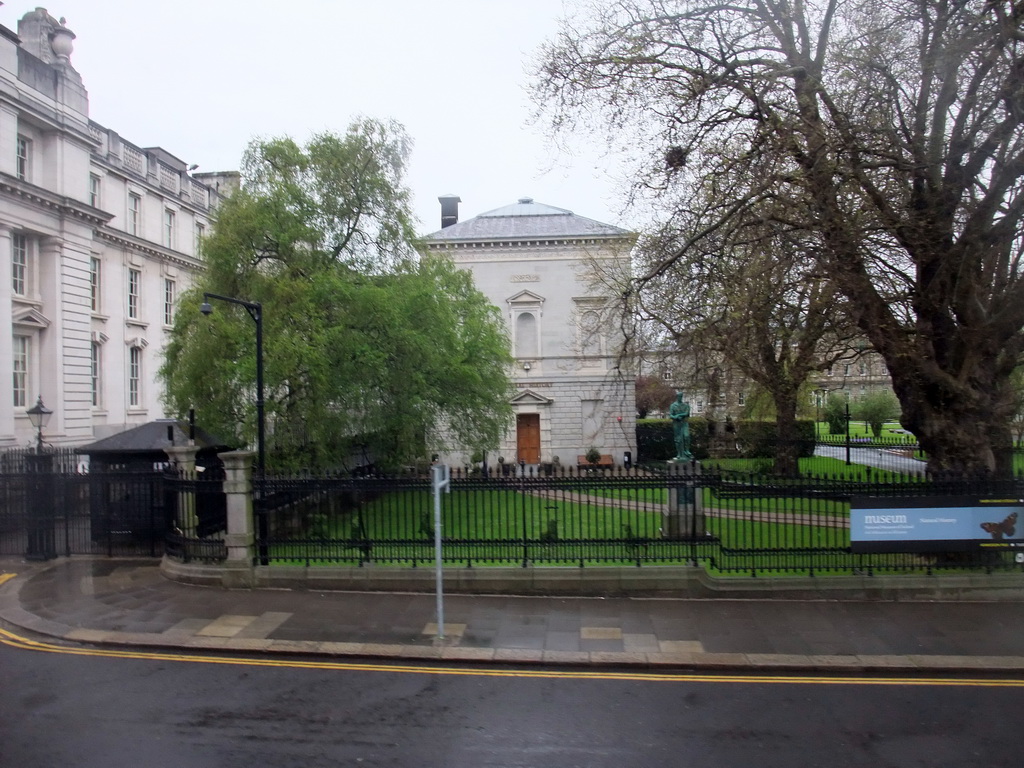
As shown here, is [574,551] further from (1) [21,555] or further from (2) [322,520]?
(1) [21,555]

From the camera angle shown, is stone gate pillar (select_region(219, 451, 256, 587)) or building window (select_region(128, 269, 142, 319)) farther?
building window (select_region(128, 269, 142, 319))

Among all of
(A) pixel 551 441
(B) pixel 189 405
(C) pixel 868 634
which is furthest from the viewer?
(A) pixel 551 441

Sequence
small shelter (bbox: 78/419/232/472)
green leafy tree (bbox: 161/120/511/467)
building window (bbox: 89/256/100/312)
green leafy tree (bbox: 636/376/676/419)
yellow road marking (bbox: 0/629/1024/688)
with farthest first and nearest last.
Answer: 1. green leafy tree (bbox: 636/376/676/419)
2. building window (bbox: 89/256/100/312)
3. green leafy tree (bbox: 161/120/511/467)
4. small shelter (bbox: 78/419/232/472)
5. yellow road marking (bbox: 0/629/1024/688)

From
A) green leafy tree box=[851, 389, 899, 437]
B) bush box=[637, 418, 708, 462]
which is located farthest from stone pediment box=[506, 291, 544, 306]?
green leafy tree box=[851, 389, 899, 437]

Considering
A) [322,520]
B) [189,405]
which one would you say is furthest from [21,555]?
[322,520]

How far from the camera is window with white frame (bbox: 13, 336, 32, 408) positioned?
2864cm

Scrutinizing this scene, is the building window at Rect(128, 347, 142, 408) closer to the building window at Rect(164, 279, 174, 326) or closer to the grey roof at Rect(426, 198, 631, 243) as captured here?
the building window at Rect(164, 279, 174, 326)

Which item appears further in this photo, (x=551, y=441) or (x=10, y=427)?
(x=551, y=441)

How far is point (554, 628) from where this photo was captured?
1034 cm

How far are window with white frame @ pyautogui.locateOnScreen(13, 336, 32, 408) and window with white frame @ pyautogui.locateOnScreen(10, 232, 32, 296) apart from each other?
186cm

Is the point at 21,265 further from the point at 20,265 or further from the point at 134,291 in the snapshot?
the point at 134,291

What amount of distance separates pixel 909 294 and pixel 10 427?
28.4 m

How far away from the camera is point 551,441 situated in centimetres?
3994

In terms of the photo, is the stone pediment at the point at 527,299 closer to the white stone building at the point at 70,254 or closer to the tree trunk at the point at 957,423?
the white stone building at the point at 70,254
